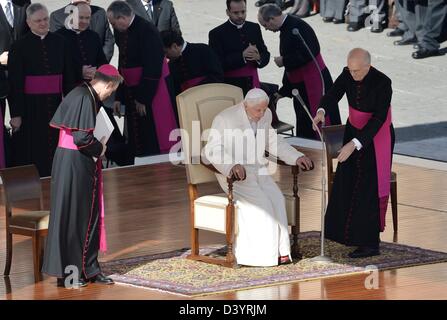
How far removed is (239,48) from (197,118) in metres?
4.55

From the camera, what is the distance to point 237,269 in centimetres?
1062

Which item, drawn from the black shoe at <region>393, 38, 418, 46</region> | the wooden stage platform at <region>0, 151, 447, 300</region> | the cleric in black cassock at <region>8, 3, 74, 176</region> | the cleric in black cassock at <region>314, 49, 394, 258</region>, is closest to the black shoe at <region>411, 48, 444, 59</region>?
the black shoe at <region>393, 38, 418, 46</region>

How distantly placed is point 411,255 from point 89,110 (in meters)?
2.45

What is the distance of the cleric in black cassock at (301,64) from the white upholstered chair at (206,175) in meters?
4.10

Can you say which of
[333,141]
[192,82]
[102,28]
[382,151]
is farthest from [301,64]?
[382,151]

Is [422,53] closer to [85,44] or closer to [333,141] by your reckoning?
Answer: [85,44]

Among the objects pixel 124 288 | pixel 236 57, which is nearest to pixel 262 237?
pixel 124 288

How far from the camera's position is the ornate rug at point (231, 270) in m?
10.2

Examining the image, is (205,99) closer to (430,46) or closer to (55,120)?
(55,120)

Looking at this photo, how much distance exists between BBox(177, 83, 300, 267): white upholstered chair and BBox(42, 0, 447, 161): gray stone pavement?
4.30 meters

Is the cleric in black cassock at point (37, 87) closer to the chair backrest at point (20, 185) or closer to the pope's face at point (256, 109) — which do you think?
the chair backrest at point (20, 185)

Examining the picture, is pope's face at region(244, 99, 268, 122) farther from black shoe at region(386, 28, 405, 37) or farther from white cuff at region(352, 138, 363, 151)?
black shoe at region(386, 28, 405, 37)

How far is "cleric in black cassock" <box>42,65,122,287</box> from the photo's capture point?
400 inches

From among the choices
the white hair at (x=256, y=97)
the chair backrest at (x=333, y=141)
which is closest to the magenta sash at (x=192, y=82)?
the chair backrest at (x=333, y=141)
